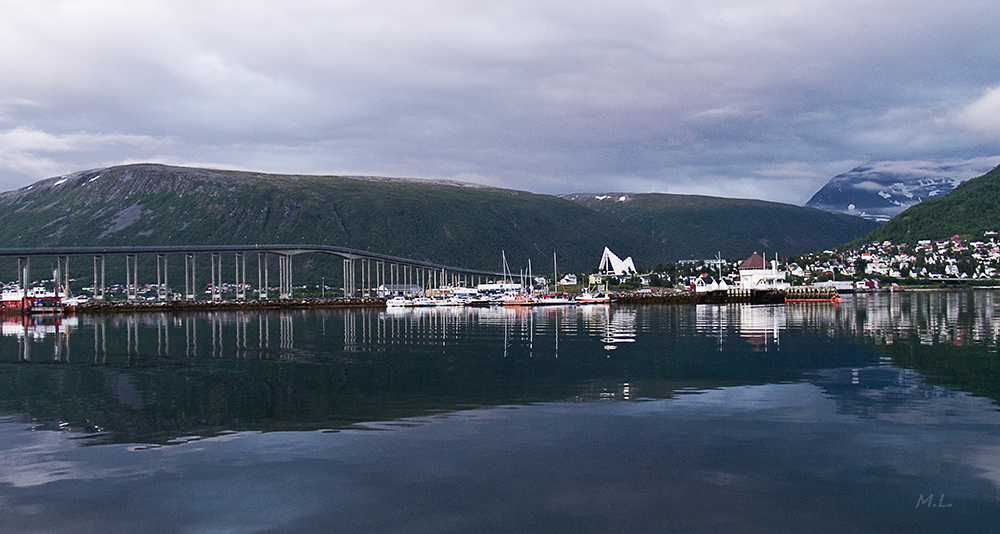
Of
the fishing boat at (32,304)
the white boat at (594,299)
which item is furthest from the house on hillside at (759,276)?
the fishing boat at (32,304)

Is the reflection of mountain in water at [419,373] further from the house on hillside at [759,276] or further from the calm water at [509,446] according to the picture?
the house on hillside at [759,276]

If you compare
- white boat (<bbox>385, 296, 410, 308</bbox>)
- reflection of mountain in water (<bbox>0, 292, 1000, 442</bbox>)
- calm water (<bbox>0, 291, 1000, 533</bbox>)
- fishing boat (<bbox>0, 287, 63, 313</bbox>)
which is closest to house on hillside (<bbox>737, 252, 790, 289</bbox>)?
white boat (<bbox>385, 296, 410, 308</bbox>)

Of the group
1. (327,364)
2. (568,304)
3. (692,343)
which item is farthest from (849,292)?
(327,364)

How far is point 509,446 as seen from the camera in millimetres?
16422

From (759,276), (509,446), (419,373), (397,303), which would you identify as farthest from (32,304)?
(759,276)

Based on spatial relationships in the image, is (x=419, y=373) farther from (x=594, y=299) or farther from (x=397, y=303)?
(x=594, y=299)

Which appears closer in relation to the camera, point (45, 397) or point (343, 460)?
point (343, 460)

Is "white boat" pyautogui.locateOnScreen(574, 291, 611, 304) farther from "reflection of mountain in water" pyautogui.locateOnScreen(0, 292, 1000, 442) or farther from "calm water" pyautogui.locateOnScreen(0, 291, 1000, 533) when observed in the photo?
"calm water" pyautogui.locateOnScreen(0, 291, 1000, 533)

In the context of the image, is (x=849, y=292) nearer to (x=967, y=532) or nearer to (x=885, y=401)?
(x=885, y=401)

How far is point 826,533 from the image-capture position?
1105cm

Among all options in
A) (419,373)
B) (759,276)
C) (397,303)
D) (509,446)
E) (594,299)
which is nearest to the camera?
(509,446)

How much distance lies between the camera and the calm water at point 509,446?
1198 cm

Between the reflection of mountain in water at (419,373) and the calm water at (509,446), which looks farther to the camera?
the reflection of mountain in water at (419,373)

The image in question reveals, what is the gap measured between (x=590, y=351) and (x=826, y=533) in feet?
93.4
